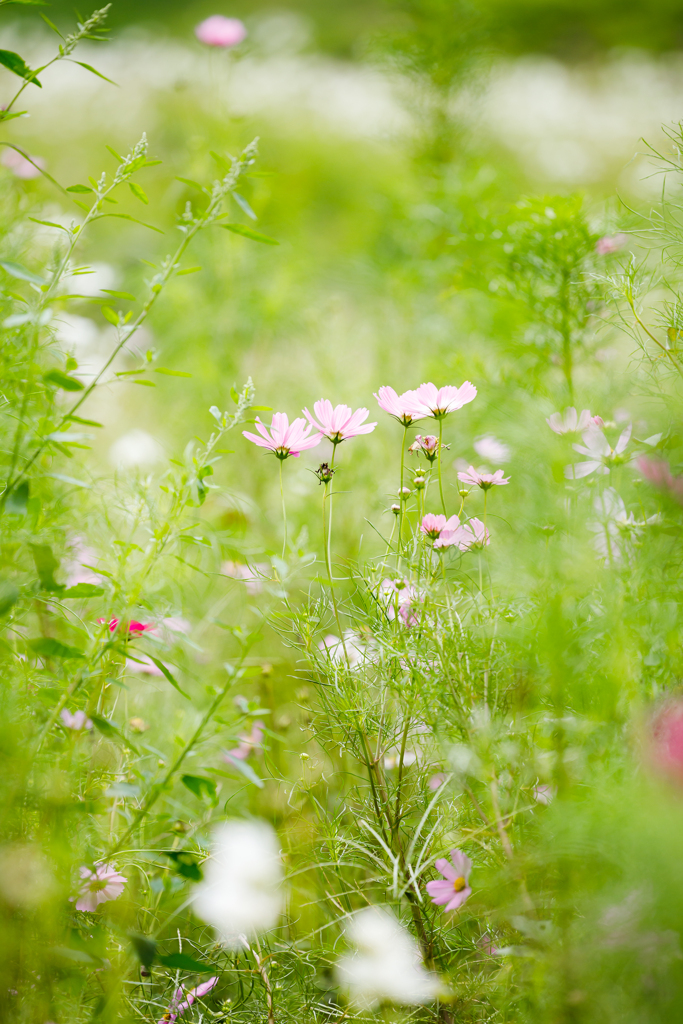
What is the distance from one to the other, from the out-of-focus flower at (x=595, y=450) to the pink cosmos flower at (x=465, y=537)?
0.08 metres

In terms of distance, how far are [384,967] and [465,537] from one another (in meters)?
0.26

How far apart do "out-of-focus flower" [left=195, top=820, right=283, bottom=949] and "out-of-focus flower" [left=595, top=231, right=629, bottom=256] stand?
2.32 ft

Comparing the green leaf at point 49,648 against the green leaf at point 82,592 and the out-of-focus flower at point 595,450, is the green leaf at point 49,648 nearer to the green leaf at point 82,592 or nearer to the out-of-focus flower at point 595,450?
the green leaf at point 82,592

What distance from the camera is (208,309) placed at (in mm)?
1248

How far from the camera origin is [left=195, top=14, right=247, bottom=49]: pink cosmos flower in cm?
101

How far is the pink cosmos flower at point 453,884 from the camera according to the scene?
0.38 m

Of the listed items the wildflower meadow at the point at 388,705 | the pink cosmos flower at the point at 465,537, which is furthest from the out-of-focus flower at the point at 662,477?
the pink cosmos flower at the point at 465,537

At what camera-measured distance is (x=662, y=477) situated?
0.42 metres

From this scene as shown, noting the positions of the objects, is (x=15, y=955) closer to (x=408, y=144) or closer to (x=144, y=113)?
(x=408, y=144)

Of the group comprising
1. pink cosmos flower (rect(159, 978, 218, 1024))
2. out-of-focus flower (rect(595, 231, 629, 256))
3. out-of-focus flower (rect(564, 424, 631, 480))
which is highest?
out-of-focus flower (rect(595, 231, 629, 256))

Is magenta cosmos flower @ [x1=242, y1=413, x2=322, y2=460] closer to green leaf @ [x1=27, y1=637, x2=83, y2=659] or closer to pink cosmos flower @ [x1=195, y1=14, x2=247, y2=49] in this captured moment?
green leaf @ [x1=27, y1=637, x2=83, y2=659]

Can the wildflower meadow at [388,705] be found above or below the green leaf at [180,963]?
above

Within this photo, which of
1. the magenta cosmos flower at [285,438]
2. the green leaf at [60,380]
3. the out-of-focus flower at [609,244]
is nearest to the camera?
the green leaf at [60,380]

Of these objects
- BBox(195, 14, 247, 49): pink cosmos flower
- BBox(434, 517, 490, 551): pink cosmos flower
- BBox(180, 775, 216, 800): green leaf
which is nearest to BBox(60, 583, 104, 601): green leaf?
BBox(180, 775, 216, 800): green leaf
